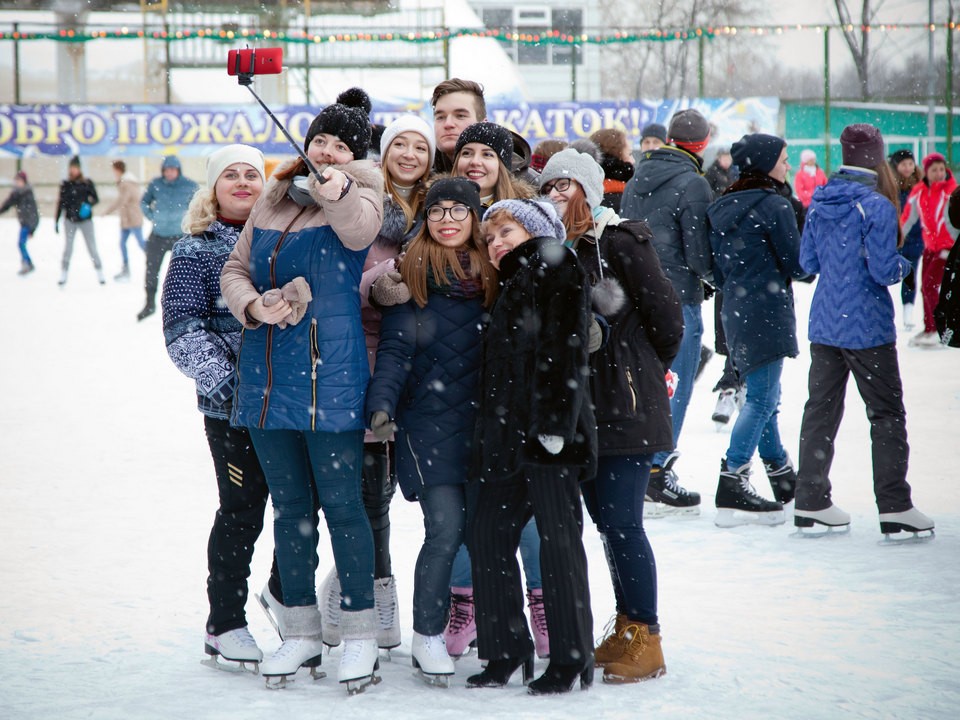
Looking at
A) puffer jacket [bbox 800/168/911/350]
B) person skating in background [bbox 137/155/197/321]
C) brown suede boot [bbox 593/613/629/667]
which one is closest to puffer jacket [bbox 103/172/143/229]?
person skating in background [bbox 137/155/197/321]

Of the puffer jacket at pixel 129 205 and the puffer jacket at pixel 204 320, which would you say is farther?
the puffer jacket at pixel 129 205

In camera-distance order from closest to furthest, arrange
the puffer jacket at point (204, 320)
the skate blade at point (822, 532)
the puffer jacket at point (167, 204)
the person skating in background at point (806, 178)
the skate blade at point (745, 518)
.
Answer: the puffer jacket at point (204, 320), the skate blade at point (822, 532), the skate blade at point (745, 518), the puffer jacket at point (167, 204), the person skating in background at point (806, 178)

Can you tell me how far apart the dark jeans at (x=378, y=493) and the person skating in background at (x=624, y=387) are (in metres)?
0.66

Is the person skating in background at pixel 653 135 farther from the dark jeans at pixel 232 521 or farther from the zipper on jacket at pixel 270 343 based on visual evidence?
the dark jeans at pixel 232 521

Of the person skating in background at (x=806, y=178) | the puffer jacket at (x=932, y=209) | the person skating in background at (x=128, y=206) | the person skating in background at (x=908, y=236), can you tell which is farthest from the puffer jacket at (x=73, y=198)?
the puffer jacket at (x=932, y=209)

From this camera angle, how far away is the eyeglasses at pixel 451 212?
3295 millimetres

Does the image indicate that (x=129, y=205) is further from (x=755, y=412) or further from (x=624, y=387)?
(x=624, y=387)

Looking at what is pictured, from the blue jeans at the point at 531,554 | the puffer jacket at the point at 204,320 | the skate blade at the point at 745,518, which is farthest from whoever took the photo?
the skate blade at the point at 745,518

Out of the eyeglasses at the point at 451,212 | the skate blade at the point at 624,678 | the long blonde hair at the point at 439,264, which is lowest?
the skate blade at the point at 624,678

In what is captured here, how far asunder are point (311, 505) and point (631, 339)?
113 centimetres

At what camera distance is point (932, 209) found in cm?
1039

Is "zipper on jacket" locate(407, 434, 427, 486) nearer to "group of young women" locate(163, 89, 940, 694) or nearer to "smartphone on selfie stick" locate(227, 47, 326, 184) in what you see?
"group of young women" locate(163, 89, 940, 694)

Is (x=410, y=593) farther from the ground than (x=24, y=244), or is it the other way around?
(x=24, y=244)

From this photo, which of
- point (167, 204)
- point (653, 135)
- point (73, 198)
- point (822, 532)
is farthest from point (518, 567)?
point (73, 198)
